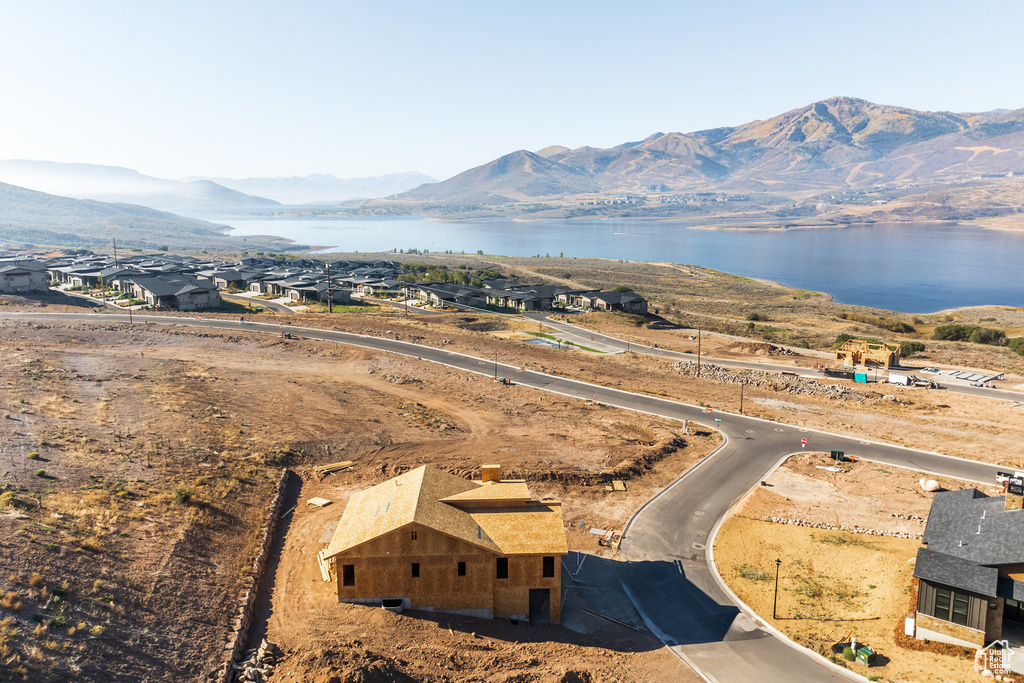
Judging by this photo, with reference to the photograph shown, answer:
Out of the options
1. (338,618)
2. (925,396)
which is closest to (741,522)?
(338,618)

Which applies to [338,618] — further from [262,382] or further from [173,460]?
[262,382]

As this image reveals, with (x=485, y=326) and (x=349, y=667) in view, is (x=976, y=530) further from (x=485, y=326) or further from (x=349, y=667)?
(x=485, y=326)

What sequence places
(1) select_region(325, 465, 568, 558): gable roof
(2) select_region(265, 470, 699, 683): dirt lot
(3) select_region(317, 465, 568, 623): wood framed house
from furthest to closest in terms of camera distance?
1. (1) select_region(325, 465, 568, 558): gable roof
2. (3) select_region(317, 465, 568, 623): wood framed house
3. (2) select_region(265, 470, 699, 683): dirt lot

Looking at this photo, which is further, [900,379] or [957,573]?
[900,379]

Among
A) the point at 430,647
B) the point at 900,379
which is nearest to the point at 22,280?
the point at 430,647

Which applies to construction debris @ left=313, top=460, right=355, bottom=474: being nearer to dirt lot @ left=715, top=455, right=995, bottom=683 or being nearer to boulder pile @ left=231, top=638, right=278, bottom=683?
boulder pile @ left=231, top=638, right=278, bottom=683

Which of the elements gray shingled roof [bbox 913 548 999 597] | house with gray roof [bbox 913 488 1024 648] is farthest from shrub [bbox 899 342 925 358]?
gray shingled roof [bbox 913 548 999 597]

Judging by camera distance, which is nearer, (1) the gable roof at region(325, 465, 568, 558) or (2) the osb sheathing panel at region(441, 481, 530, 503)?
(1) the gable roof at region(325, 465, 568, 558)
